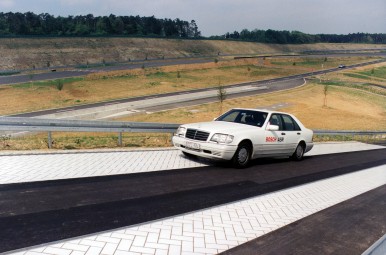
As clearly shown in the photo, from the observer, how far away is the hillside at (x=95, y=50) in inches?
2594

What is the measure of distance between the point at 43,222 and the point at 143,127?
25.3ft

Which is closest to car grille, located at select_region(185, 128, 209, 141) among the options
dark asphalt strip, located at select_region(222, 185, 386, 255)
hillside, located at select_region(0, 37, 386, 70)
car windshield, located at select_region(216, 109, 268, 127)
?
car windshield, located at select_region(216, 109, 268, 127)

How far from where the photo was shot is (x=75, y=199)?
19.7 feet

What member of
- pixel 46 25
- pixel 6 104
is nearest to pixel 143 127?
pixel 6 104

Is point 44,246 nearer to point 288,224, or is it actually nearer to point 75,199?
point 75,199

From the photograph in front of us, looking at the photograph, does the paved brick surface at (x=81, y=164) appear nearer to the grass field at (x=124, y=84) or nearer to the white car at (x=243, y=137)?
the white car at (x=243, y=137)

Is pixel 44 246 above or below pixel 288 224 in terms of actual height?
above

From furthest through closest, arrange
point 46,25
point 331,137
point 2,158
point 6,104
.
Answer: point 46,25 → point 6,104 → point 331,137 → point 2,158

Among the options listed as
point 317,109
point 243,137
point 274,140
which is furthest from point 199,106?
point 243,137

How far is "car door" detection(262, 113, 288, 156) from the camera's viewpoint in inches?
405

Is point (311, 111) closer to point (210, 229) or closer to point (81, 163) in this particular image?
point (81, 163)

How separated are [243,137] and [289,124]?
9.18 ft

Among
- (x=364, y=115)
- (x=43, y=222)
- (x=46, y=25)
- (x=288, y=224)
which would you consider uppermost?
(x=46, y=25)

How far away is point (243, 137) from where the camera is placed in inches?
373
